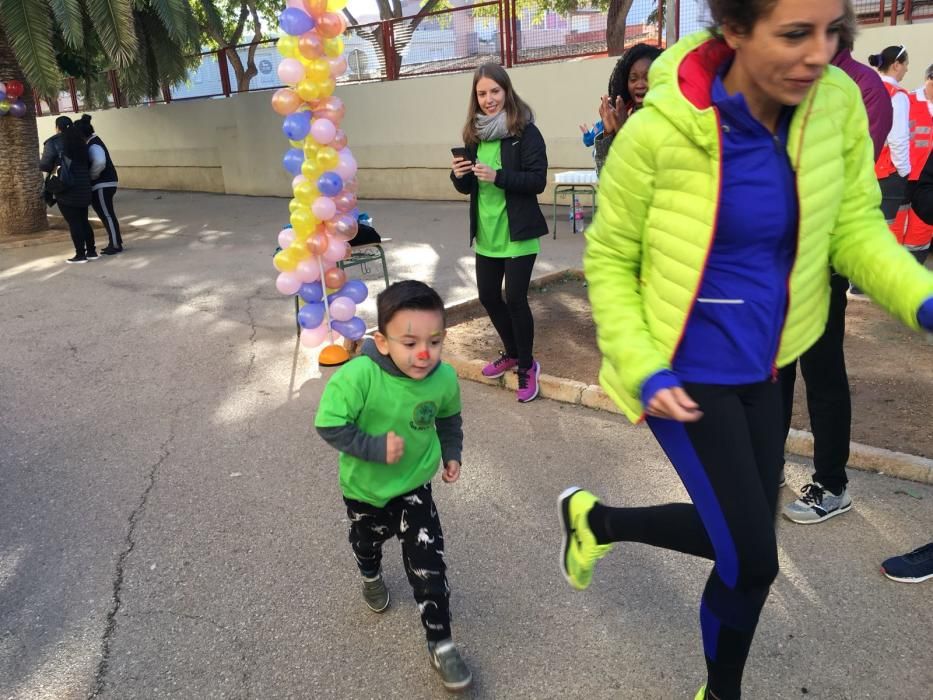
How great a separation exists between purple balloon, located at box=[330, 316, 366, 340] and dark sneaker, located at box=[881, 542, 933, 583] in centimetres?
387

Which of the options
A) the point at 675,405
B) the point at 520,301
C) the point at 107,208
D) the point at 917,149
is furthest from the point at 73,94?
the point at 675,405

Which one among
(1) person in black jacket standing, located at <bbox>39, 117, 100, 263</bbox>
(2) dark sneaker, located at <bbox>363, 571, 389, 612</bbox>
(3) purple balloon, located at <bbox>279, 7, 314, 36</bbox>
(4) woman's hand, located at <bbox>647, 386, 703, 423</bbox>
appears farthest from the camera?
(1) person in black jacket standing, located at <bbox>39, 117, 100, 263</bbox>

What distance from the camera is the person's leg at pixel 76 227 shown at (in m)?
10.1

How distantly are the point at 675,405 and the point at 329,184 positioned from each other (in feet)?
14.0

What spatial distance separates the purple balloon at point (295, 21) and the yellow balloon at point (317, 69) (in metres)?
0.21

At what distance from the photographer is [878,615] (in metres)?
2.68

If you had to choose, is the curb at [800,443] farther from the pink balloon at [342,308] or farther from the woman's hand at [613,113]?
the woman's hand at [613,113]

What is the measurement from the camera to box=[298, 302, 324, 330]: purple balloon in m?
5.69

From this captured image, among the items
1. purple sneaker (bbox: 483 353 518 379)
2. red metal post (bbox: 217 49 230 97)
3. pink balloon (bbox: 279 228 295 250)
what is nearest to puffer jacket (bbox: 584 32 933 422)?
purple sneaker (bbox: 483 353 518 379)

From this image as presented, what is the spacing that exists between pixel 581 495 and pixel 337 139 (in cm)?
406


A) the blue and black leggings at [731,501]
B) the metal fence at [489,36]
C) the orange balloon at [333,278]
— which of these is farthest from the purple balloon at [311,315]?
the metal fence at [489,36]

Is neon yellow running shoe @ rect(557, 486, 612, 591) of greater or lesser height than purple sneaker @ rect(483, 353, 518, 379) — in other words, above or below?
above

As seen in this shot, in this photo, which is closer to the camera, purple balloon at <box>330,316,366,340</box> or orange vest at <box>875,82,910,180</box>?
purple balloon at <box>330,316,366,340</box>

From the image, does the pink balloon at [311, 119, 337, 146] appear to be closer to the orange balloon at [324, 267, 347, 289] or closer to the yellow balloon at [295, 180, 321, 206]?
the yellow balloon at [295, 180, 321, 206]
